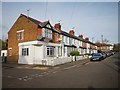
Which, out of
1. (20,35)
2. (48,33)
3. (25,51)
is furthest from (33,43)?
(20,35)

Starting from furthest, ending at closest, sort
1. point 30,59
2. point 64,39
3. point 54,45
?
1. point 64,39
2. point 54,45
3. point 30,59

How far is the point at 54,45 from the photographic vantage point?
26.6m

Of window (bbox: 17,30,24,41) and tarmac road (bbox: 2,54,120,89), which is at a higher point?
window (bbox: 17,30,24,41)

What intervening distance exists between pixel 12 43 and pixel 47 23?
28.8ft

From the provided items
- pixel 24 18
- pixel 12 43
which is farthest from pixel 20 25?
pixel 12 43

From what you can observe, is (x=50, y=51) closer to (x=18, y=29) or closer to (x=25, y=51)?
(x=25, y=51)

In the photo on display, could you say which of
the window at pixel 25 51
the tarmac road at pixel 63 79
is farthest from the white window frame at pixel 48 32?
the tarmac road at pixel 63 79

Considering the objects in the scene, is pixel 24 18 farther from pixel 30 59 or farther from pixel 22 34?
pixel 30 59

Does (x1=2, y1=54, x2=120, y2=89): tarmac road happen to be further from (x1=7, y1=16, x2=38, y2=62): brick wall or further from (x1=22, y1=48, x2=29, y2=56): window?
(x1=7, y1=16, x2=38, y2=62): brick wall

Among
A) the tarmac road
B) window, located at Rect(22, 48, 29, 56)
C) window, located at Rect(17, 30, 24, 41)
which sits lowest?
the tarmac road

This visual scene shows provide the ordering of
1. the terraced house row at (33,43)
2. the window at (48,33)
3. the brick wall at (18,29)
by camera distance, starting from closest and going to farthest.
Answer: the terraced house row at (33,43) < the brick wall at (18,29) < the window at (48,33)

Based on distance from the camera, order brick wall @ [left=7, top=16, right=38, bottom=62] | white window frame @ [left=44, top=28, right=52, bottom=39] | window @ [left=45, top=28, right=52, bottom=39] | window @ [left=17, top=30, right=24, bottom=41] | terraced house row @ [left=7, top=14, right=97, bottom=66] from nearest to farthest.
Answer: terraced house row @ [left=7, top=14, right=97, bottom=66] < brick wall @ [left=7, top=16, right=38, bottom=62] < white window frame @ [left=44, top=28, right=52, bottom=39] < window @ [left=45, top=28, right=52, bottom=39] < window @ [left=17, top=30, right=24, bottom=41]

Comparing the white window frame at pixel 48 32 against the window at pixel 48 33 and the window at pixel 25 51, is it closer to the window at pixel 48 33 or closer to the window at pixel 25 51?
the window at pixel 48 33

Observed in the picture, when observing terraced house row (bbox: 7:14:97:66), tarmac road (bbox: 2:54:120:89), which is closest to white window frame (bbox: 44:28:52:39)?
terraced house row (bbox: 7:14:97:66)
